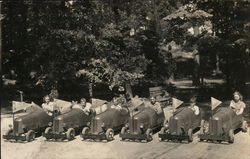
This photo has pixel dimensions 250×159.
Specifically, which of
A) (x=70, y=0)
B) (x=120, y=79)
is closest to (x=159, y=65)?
(x=120, y=79)

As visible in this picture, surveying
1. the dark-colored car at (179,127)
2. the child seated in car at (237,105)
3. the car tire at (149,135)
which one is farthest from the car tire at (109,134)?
the child seated in car at (237,105)

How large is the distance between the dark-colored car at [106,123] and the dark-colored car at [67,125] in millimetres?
435

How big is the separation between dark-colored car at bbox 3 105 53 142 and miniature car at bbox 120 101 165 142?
3.06 m

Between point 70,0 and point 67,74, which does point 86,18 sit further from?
point 67,74

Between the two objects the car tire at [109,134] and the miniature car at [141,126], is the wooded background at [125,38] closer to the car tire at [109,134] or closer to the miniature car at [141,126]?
the miniature car at [141,126]

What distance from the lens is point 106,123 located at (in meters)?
15.2

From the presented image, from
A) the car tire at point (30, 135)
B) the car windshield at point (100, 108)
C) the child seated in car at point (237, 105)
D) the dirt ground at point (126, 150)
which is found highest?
the child seated in car at point (237, 105)

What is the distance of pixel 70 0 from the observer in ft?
73.2

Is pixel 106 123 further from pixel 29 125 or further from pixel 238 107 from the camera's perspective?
pixel 238 107

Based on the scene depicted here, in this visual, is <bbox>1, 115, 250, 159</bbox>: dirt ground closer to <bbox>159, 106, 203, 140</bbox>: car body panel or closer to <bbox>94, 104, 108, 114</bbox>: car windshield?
<bbox>159, 106, 203, 140</bbox>: car body panel

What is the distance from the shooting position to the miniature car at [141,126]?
569 inches

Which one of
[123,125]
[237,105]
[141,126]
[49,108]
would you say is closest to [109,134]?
[141,126]

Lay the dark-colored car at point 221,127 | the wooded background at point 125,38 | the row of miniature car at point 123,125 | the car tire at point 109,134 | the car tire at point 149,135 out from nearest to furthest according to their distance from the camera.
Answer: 1. the dark-colored car at point 221,127
2. the row of miniature car at point 123,125
3. the car tire at point 149,135
4. the car tire at point 109,134
5. the wooded background at point 125,38

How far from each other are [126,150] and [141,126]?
1.22 metres
